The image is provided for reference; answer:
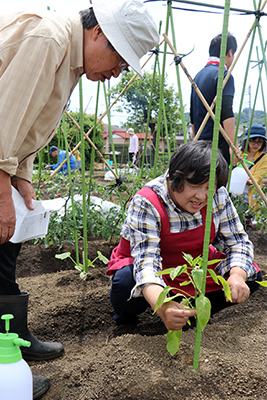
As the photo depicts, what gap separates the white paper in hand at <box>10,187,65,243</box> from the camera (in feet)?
3.89

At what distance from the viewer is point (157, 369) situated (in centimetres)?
112

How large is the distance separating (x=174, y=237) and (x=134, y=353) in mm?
474

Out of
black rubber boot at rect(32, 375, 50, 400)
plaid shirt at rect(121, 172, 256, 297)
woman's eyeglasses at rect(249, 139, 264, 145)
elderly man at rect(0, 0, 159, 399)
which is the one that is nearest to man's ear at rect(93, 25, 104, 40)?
elderly man at rect(0, 0, 159, 399)

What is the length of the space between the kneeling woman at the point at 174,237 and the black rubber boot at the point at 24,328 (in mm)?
279

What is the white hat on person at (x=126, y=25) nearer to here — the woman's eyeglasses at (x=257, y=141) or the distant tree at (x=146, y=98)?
the woman's eyeglasses at (x=257, y=141)

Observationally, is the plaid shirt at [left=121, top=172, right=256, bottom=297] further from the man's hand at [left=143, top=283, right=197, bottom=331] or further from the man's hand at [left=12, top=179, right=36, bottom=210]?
the man's hand at [left=12, top=179, right=36, bottom=210]

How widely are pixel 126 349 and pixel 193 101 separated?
2007 mm

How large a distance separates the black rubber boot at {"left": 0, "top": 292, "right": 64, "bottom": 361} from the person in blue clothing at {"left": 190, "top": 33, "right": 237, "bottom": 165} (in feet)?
5.97

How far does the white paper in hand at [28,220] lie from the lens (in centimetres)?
119

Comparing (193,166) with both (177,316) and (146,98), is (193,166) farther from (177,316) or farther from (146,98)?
Result: (146,98)

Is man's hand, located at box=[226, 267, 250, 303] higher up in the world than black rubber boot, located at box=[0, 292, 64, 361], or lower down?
higher up

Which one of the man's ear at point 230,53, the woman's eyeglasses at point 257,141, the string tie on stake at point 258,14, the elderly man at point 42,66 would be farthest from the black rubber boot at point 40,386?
the woman's eyeglasses at point 257,141

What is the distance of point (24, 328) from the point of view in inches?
52.8

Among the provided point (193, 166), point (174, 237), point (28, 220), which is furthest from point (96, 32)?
point (174, 237)
